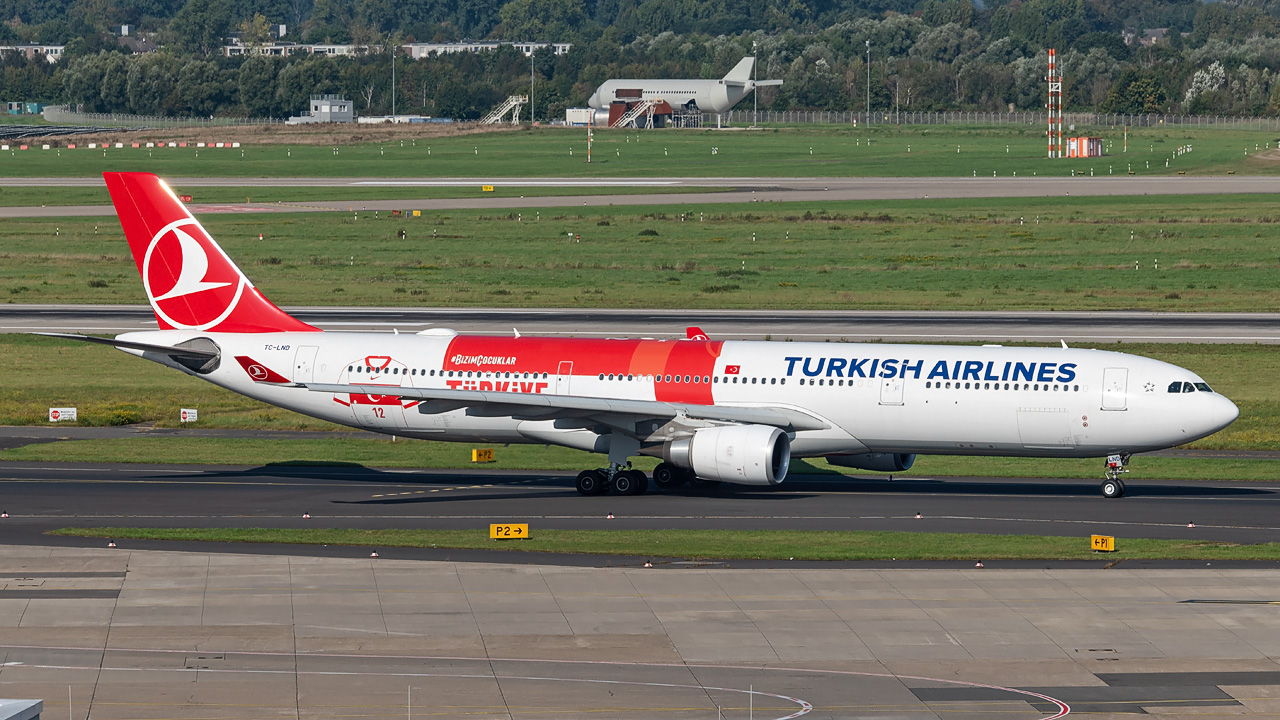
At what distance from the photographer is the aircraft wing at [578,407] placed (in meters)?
46.3

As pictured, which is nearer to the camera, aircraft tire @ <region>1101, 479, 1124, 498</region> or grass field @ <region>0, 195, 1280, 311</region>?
aircraft tire @ <region>1101, 479, 1124, 498</region>

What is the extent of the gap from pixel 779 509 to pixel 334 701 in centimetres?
2123

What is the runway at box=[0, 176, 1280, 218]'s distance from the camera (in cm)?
14084

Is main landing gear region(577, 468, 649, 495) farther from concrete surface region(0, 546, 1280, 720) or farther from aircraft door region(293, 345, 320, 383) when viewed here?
concrete surface region(0, 546, 1280, 720)

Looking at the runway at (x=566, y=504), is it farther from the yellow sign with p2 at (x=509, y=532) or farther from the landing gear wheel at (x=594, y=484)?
the yellow sign with p2 at (x=509, y=532)

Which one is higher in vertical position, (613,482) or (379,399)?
(379,399)

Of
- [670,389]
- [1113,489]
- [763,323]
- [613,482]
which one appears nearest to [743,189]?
[763,323]

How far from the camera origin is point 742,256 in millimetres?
110875

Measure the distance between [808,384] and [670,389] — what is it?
13.3 ft

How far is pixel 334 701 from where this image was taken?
2595 centimetres

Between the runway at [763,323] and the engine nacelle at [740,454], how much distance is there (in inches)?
1233

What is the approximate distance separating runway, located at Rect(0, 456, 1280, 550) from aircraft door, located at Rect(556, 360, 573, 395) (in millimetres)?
3089

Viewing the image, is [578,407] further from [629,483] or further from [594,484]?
[629,483]

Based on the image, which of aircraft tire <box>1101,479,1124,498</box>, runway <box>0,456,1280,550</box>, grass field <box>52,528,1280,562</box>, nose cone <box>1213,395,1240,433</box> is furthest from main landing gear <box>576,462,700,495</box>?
nose cone <box>1213,395,1240,433</box>
